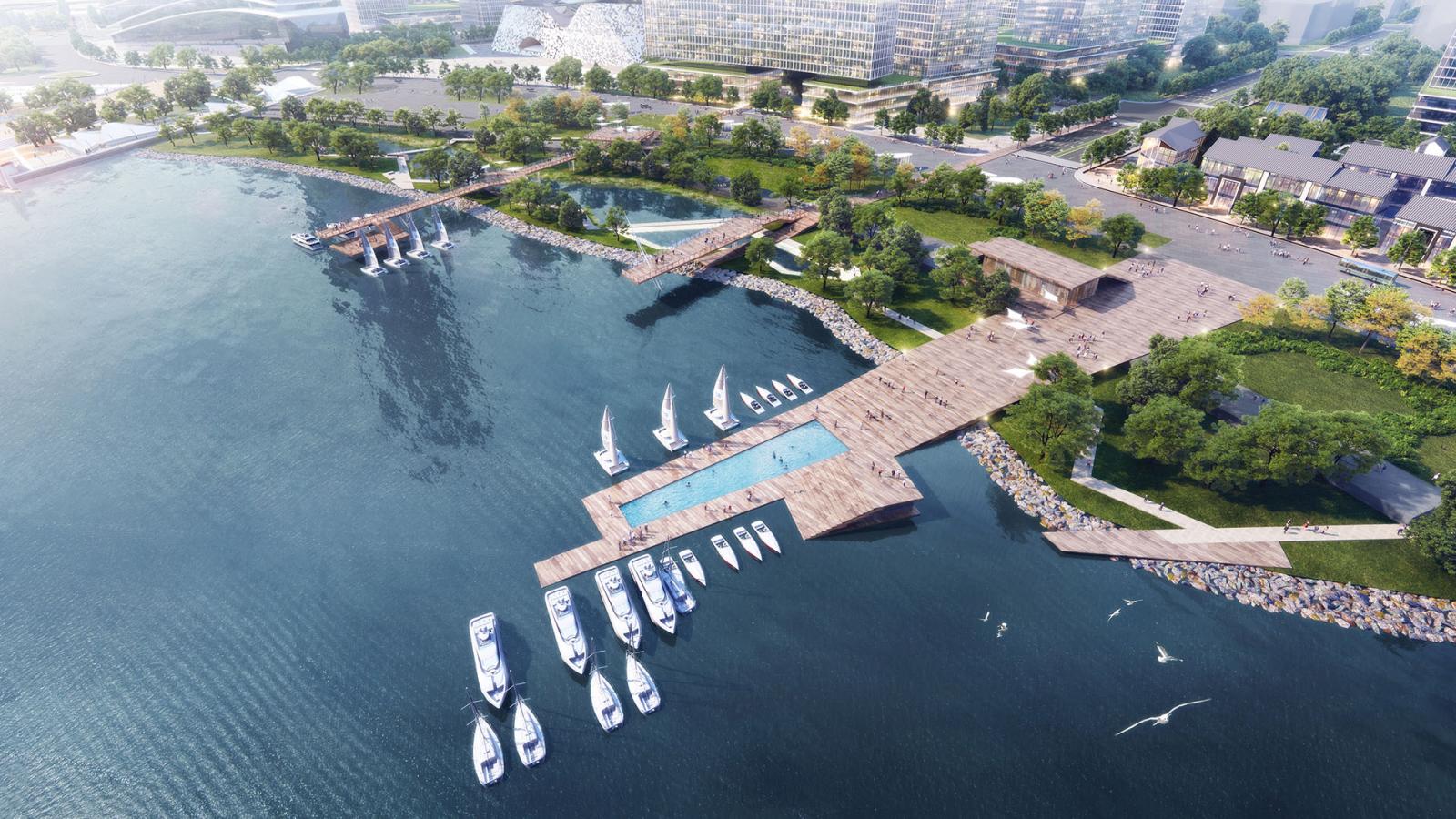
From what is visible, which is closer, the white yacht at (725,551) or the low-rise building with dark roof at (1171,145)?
the white yacht at (725,551)

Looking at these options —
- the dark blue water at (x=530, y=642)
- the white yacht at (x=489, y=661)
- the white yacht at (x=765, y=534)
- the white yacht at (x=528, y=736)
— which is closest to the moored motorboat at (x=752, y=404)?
the dark blue water at (x=530, y=642)

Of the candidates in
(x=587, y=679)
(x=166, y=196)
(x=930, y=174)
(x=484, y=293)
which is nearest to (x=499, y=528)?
(x=587, y=679)

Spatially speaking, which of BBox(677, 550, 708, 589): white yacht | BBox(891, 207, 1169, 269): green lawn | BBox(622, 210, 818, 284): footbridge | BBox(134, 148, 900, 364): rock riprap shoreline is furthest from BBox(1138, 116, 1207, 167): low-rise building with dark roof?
BBox(677, 550, 708, 589): white yacht

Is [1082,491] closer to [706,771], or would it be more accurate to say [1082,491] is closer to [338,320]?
[706,771]

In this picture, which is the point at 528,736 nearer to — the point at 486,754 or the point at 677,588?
the point at 486,754

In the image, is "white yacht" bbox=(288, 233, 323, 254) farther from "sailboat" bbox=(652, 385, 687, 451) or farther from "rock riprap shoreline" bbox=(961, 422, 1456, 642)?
"rock riprap shoreline" bbox=(961, 422, 1456, 642)

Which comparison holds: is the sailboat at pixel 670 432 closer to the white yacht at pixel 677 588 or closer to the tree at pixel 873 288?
the white yacht at pixel 677 588
